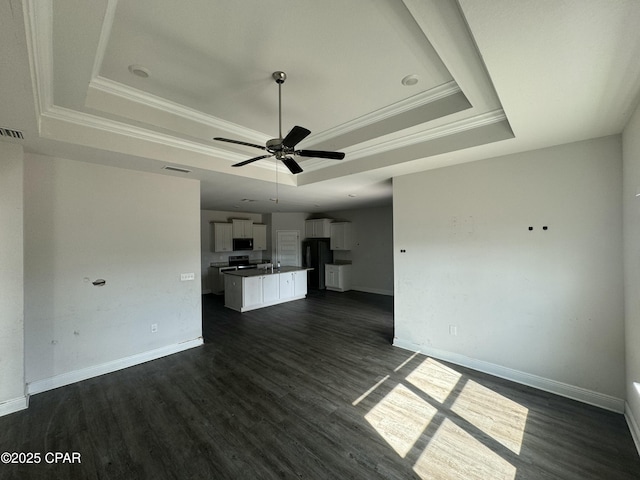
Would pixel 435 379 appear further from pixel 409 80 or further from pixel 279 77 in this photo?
pixel 279 77

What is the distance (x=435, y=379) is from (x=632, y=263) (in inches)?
82.4

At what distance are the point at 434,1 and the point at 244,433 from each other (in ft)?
10.4

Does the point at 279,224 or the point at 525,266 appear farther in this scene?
the point at 279,224

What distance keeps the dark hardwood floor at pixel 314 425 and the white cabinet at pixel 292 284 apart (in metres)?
3.09

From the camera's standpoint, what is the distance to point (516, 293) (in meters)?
2.92

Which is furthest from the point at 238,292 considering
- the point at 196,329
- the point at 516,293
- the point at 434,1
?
the point at 434,1

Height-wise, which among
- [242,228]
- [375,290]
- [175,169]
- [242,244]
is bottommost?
[375,290]

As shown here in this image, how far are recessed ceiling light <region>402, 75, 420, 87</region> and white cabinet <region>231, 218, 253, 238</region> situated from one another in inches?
269

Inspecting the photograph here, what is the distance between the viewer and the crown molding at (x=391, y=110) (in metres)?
2.36

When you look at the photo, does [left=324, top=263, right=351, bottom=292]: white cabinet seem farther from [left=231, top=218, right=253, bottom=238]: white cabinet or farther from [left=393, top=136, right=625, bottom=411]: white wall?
[left=393, top=136, right=625, bottom=411]: white wall

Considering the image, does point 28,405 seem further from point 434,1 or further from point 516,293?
point 516,293

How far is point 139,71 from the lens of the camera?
81.9 inches

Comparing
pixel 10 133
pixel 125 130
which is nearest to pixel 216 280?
pixel 125 130

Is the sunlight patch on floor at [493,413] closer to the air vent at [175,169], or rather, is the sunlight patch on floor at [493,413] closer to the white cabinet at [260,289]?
the air vent at [175,169]
